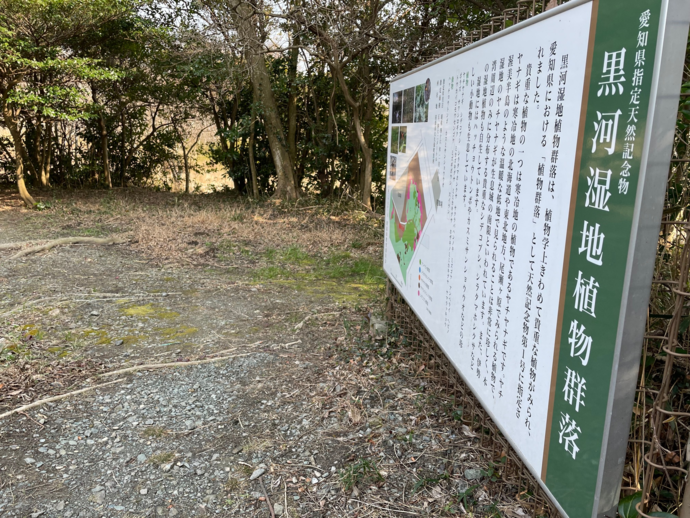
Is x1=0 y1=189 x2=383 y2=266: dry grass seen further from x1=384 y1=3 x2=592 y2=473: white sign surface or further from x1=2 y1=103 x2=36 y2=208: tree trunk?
x1=384 y1=3 x2=592 y2=473: white sign surface

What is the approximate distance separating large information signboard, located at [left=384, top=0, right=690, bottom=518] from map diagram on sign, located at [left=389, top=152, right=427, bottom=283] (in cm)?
70

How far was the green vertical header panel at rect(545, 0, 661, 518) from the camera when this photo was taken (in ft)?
4.09

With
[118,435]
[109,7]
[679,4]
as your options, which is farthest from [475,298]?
[109,7]

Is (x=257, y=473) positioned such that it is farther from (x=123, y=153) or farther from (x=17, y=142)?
(x=123, y=153)

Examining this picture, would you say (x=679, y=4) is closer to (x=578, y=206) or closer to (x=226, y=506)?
(x=578, y=206)

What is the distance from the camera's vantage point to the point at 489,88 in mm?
2186

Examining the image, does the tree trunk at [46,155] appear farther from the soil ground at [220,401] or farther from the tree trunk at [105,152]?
the soil ground at [220,401]

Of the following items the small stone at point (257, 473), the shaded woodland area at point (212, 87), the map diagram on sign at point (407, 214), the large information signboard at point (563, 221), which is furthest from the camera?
the shaded woodland area at point (212, 87)

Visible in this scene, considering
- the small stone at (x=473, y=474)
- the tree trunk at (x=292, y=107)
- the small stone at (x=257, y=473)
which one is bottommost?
the small stone at (x=257, y=473)

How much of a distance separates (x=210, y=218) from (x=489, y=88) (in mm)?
7350

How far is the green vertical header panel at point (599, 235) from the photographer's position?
1246 mm

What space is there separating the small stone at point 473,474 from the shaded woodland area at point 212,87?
642 centimetres

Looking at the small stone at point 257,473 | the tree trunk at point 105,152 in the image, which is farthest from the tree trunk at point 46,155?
the small stone at point 257,473

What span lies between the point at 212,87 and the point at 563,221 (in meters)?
11.7
